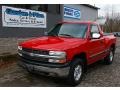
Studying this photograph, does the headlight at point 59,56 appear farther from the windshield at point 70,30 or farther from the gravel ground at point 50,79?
the windshield at point 70,30

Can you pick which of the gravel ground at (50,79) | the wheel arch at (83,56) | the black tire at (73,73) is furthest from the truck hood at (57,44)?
the gravel ground at (50,79)

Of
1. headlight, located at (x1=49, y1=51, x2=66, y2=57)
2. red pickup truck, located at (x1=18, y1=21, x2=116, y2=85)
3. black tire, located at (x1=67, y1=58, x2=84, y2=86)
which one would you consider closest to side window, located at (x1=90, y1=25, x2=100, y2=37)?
red pickup truck, located at (x1=18, y1=21, x2=116, y2=85)

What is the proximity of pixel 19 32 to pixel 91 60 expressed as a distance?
25.0 feet

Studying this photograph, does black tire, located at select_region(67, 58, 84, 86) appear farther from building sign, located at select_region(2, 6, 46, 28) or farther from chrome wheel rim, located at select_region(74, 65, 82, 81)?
building sign, located at select_region(2, 6, 46, 28)

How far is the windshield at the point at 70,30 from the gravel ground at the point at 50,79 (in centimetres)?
139

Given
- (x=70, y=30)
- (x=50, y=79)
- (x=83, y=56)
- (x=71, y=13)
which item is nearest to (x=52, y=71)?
(x=50, y=79)

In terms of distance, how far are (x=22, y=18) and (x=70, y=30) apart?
7.34m

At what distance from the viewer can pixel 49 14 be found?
16484 millimetres

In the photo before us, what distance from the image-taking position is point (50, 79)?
638cm

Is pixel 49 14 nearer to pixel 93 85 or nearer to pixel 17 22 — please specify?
pixel 17 22

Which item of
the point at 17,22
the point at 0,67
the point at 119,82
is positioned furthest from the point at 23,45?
the point at 17,22

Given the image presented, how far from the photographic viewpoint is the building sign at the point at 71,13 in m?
19.0

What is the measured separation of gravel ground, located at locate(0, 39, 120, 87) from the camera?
19.7 ft
